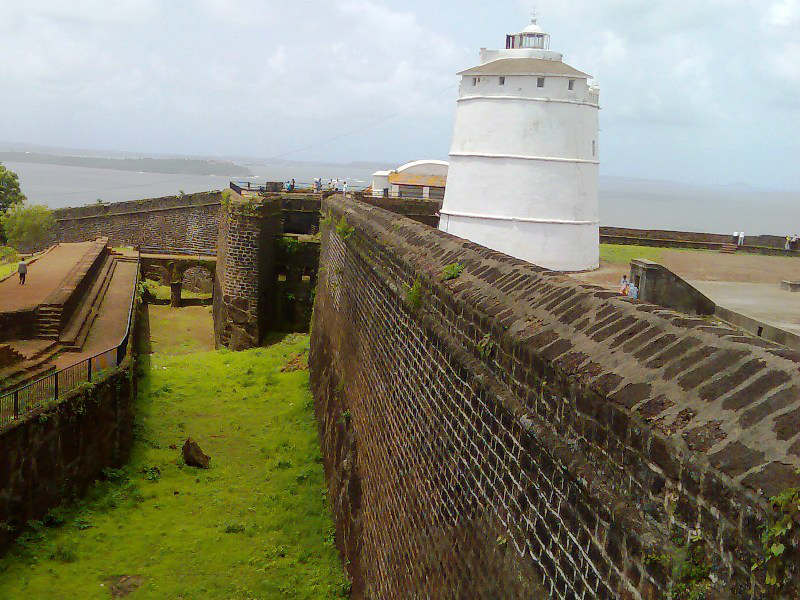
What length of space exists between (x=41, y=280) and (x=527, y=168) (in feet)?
42.4

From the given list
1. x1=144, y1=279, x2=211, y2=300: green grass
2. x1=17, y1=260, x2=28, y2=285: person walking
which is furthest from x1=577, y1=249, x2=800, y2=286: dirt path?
x1=144, y1=279, x2=211, y2=300: green grass

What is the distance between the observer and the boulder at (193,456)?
40.7 ft

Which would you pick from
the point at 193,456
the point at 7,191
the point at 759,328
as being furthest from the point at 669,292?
the point at 7,191

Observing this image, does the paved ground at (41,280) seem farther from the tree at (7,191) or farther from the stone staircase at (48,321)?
the tree at (7,191)

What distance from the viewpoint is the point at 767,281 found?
18.4 metres

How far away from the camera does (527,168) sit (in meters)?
17.9

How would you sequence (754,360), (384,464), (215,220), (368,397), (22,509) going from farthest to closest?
1. (215,220)
2. (22,509)
3. (368,397)
4. (384,464)
5. (754,360)

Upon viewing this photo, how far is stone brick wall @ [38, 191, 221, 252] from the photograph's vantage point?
3491 centimetres

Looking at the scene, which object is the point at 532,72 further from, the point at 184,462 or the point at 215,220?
the point at 215,220

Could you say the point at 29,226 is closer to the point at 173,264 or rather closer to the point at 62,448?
the point at 173,264

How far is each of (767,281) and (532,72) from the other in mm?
7790

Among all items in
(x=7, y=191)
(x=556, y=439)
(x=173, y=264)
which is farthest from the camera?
(x=7, y=191)

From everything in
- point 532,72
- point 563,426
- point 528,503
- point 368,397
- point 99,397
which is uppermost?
point 532,72

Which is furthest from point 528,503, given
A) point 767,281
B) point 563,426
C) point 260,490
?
point 767,281
